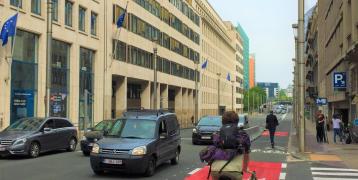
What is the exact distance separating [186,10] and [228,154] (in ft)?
248

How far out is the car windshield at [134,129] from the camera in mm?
14520

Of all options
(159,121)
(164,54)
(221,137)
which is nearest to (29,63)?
(159,121)

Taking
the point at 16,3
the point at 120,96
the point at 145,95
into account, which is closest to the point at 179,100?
the point at 145,95

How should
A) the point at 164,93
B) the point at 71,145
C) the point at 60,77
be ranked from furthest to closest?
1. the point at 164,93
2. the point at 60,77
3. the point at 71,145

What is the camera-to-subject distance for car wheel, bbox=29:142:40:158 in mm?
19528

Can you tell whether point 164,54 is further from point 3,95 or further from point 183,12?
point 3,95

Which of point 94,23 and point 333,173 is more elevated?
point 94,23

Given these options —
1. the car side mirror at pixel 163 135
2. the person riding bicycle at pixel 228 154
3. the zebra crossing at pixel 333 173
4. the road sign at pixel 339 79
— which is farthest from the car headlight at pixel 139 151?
the road sign at pixel 339 79

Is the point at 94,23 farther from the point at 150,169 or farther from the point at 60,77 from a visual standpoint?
the point at 150,169

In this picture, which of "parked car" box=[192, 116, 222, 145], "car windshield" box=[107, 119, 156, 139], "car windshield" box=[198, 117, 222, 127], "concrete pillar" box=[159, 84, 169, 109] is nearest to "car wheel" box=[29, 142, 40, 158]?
"car windshield" box=[107, 119, 156, 139]

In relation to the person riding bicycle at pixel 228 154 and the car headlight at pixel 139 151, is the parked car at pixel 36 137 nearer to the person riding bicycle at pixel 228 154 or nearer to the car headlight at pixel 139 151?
the car headlight at pixel 139 151

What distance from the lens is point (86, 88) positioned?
4212 centimetres

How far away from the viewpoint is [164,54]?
66.4 m

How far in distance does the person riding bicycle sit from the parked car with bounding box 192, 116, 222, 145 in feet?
66.2
